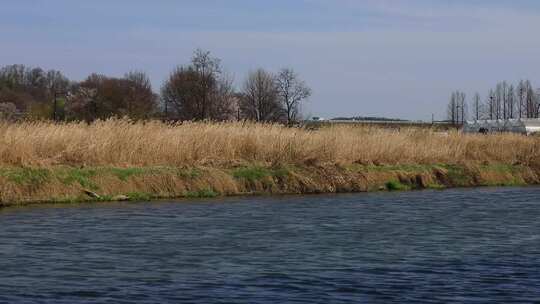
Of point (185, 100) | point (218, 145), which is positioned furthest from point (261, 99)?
point (218, 145)

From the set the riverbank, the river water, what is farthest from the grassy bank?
the river water

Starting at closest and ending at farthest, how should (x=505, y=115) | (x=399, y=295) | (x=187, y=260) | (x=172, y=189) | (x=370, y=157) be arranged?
1. (x=399, y=295)
2. (x=187, y=260)
3. (x=172, y=189)
4. (x=370, y=157)
5. (x=505, y=115)

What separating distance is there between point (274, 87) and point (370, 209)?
49.4 meters

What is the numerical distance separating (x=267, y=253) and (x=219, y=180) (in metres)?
13.3

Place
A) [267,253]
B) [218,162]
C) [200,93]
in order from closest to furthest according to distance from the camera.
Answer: [267,253] → [218,162] → [200,93]

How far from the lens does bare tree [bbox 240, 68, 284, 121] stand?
74.6 metres

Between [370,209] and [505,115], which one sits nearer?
[370,209]

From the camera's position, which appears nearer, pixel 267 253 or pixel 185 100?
pixel 267 253

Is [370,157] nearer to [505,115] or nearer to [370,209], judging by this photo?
[370,209]

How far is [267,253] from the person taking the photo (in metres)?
18.3

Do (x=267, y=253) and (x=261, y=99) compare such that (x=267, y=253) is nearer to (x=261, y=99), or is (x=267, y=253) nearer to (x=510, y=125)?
(x=261, y=99)

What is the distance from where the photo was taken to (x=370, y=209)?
27.7 metres

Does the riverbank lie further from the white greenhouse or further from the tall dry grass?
the white greenhouse

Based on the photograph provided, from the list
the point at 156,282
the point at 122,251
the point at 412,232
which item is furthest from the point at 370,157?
the point at 156,282
